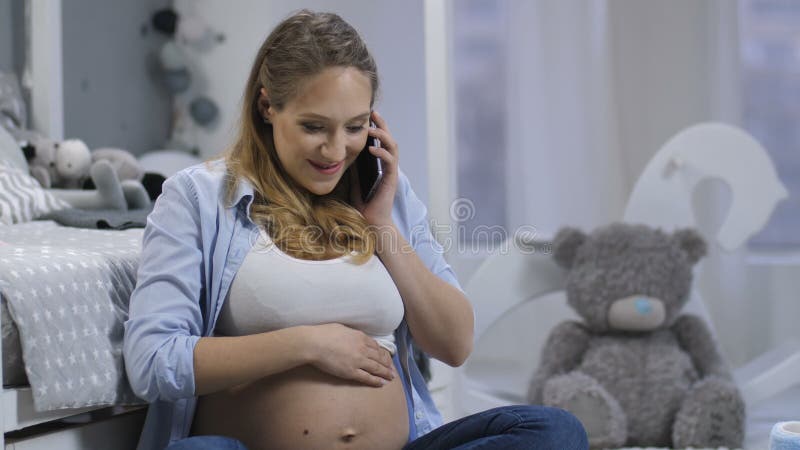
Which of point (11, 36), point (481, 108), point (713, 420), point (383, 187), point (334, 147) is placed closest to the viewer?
point (334, 147)

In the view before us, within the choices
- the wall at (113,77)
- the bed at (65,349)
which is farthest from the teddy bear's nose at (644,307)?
the wall at (113,77)

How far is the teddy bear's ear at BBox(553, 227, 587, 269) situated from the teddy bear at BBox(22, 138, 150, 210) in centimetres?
94

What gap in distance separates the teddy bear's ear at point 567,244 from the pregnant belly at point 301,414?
1.10 m

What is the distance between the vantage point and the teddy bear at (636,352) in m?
1.92

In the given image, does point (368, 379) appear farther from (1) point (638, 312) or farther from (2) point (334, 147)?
(1) point (638, 312)

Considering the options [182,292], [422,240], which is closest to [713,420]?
[422,240]

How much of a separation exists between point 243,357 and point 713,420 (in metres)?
1.21

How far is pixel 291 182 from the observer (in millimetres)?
1221

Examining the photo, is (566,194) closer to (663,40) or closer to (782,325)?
(663,40)

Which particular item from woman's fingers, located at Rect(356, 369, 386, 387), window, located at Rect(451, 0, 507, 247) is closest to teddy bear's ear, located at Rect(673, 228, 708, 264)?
window, located at Rect(451, 0, 507, 247)

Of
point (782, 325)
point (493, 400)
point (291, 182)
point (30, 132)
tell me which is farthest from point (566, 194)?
point (291, 182)

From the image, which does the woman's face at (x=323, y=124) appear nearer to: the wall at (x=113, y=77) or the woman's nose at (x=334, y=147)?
the woman's nose at (x=334, y=147)

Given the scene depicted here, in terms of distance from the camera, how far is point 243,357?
104 centimetres

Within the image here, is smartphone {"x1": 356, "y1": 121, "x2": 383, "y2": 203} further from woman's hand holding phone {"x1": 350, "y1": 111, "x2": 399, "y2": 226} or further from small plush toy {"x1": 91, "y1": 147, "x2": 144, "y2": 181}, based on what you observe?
small plush toy {"x1": 91, "y1": 147, "x2": 144, "y2": 181}
